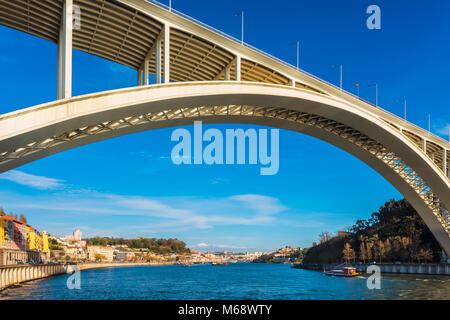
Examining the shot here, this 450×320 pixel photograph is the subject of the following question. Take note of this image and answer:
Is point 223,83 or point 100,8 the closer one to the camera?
point 100,8

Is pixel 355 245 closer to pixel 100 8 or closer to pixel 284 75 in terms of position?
pixel 284 75

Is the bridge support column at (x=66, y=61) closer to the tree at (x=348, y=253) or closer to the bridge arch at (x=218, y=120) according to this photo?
the bridge arch at (x=218, y=120)

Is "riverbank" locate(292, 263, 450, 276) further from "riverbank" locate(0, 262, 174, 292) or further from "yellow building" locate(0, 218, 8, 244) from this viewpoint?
"yellow building" locate(0, 218, 8, 244)

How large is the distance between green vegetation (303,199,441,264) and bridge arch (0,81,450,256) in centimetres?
2584

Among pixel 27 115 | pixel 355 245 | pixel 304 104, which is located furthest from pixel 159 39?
pixel 355 245

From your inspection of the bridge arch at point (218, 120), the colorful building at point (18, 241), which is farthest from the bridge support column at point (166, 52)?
the colorful building at point (18, 241)

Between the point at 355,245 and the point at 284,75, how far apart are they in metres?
59.3

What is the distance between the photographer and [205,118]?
16750 millimetres

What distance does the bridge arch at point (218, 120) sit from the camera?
10883 mm

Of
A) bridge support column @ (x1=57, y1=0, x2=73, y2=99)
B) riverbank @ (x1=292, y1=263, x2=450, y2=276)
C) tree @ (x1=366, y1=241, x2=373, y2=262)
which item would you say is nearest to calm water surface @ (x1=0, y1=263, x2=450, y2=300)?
riverbank @ (x1=292, y1=263, x2=450, y2=276)

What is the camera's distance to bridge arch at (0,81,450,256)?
10.9 metres

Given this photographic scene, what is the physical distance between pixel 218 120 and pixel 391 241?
47258mm

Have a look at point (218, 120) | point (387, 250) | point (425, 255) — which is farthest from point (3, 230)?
point (425, 255)

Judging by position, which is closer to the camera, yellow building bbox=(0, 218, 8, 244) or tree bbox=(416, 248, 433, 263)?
tree bbox=(416, 248, 433, 263)
